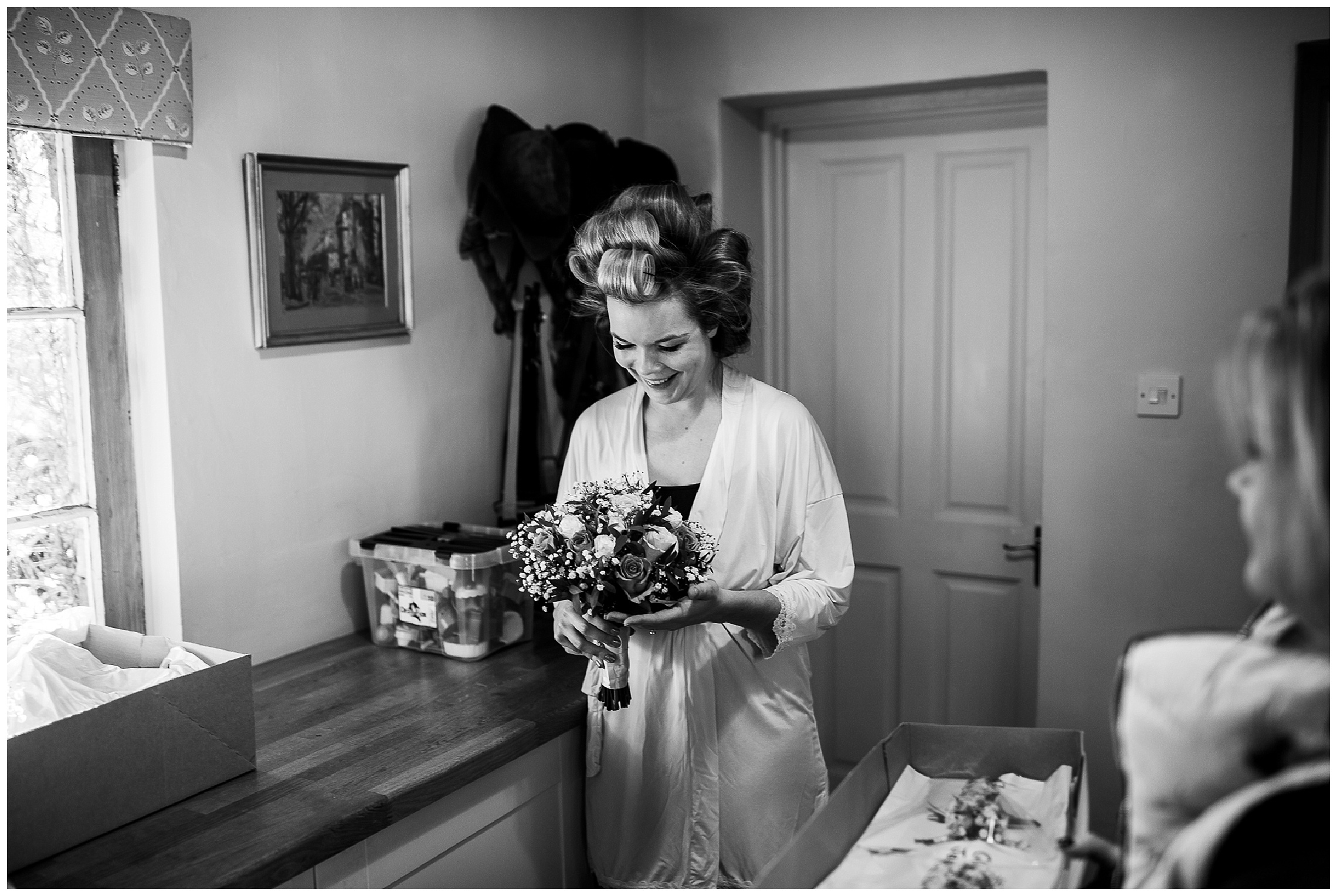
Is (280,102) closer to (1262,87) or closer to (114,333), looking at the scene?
(114,333)

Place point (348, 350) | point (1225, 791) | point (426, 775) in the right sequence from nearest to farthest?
point (1225, 791) → point (426, 775) → point (348, 350)

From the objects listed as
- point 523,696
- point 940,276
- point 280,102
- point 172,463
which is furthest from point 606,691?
point 940,276

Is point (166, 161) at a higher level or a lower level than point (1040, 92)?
lower

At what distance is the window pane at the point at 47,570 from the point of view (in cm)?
200

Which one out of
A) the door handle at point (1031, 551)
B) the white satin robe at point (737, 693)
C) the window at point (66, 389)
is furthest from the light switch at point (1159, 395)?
the window at point (66, 389)

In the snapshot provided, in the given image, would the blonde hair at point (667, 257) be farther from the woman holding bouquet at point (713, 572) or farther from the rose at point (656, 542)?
the rose at point (656, 542)

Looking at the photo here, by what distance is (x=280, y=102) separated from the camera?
2277 millimetres

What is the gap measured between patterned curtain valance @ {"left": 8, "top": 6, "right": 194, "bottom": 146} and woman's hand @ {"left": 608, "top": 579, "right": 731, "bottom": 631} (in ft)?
3.79

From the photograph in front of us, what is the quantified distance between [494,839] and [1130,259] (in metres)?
1.91

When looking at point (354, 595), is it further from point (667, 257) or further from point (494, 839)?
point (667, 257)

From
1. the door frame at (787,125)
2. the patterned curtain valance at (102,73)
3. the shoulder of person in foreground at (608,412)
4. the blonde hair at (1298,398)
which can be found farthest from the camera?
the door frame at (787,125)

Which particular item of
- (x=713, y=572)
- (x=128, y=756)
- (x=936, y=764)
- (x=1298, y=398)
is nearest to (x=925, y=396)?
(x=713, y=572)

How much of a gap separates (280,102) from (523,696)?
1.24m

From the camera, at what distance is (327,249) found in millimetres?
2395
